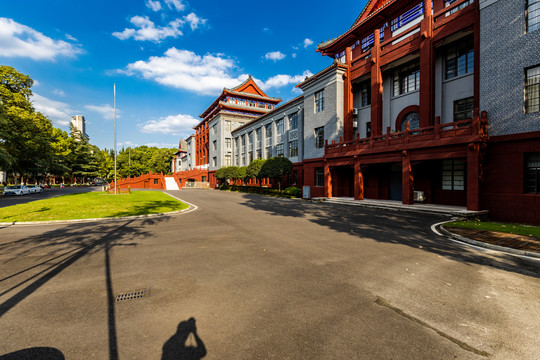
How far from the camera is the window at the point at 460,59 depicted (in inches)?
642

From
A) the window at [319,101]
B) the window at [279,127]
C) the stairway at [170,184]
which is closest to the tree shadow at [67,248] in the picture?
the window at [319,101]

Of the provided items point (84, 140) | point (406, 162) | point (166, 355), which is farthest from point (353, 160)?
point (84, 140)

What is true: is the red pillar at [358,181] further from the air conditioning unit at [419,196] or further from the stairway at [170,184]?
the stairway at [170,184]

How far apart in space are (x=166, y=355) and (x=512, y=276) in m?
7.04

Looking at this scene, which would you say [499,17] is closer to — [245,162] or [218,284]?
[218,284]

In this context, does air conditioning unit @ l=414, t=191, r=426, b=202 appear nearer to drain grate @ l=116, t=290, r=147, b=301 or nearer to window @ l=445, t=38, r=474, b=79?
window @ l=445, t=38, r=474, b=79

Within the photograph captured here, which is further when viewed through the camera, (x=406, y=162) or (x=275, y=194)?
(x=275, y=194)

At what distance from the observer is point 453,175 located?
16.6m

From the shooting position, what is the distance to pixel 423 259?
6320mm

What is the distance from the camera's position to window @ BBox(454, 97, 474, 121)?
52.6 ft

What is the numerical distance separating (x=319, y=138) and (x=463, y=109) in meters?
13.3

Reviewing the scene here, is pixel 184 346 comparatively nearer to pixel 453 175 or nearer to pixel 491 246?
pixel 491 246

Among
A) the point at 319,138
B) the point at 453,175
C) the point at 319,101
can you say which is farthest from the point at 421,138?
the point at 319,101

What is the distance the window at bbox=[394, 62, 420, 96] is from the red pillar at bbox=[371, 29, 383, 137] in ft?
4.60
